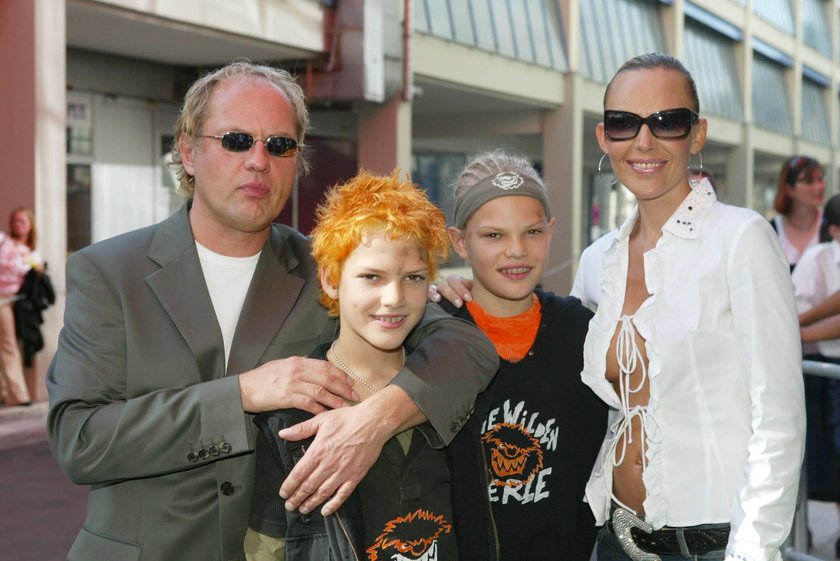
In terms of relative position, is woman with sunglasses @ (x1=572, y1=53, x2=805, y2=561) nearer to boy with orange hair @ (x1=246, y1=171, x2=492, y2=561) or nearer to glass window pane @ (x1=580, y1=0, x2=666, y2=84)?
boy with orange hair @ (x1=246, y1=171, x2=492, y2=561)

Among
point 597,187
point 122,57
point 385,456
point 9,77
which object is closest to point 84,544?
point 385,456

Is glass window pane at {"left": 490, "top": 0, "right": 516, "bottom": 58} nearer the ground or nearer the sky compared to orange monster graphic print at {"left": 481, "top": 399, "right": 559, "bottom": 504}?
nearer the sky

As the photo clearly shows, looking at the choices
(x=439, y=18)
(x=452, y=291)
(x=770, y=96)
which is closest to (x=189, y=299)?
(x=452, y=291)

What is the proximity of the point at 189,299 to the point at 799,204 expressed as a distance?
504cm

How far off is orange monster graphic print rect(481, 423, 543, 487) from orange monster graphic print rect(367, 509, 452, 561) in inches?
18.2

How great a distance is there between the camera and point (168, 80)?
15.9m

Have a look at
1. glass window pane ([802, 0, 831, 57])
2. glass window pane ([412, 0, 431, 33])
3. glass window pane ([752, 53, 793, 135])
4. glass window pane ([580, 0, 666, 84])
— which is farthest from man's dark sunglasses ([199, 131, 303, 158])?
glass window pane ([802, 0, 831, 57])

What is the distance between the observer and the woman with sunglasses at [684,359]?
7.15 feet

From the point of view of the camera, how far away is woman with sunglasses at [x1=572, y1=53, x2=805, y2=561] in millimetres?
2180

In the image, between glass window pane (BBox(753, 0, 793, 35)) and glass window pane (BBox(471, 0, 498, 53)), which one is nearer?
glass window pane (BBox(471, 0, 498, 53))

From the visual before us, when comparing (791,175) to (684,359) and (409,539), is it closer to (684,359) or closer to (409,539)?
(684,359)

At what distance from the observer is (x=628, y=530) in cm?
256

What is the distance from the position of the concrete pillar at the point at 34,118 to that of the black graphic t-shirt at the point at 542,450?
8.82 metres

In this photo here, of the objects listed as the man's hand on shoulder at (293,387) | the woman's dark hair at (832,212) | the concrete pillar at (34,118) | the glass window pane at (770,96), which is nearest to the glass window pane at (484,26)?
the concrete pillar at (34,118)
